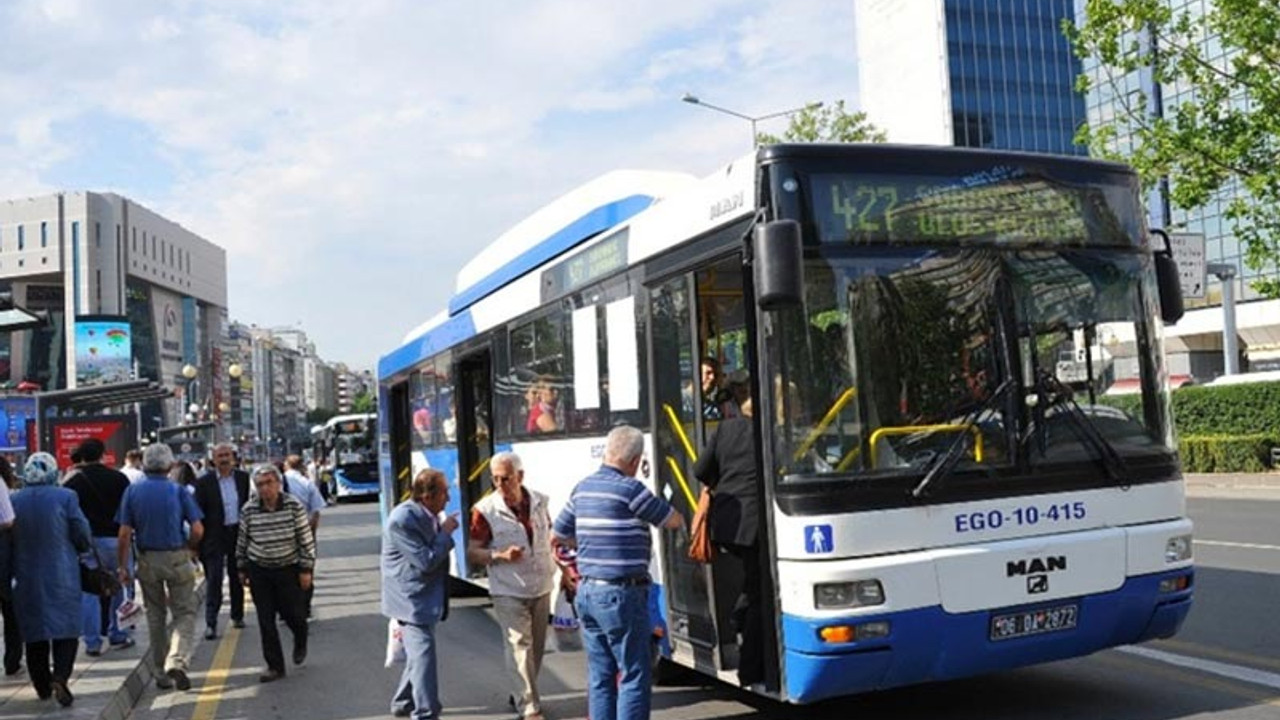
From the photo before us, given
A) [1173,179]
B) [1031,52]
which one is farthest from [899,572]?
[1031,52]

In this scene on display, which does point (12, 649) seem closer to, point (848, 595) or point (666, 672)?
point (666, 672)

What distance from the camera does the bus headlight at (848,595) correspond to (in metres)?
6.32

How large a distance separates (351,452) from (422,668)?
4126 cm

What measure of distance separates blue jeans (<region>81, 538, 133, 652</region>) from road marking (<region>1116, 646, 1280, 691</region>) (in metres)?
8.46

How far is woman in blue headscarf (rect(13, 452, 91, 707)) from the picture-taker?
9109mm

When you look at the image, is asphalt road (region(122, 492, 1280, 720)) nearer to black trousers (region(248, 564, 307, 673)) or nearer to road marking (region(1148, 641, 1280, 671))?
road marking (region(1148, 641, 1280, 671))

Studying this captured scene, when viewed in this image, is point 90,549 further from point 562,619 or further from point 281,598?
point 562,619

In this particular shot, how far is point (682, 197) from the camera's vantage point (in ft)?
25.7

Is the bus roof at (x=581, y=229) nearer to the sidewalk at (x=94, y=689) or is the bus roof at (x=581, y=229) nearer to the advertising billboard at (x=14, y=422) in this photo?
the sidewalk at (x=94, y=689)

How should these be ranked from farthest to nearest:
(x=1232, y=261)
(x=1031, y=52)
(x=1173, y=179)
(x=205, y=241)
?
(x=205, y=241) < (x=1031, y=52) < (x=1232, y=261) < (x=1173, y=179)

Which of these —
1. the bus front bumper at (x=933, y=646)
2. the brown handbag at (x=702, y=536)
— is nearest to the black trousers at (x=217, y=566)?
the brown handbag at (x=702, y=536)

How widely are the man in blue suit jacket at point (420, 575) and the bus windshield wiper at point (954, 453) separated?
3037 mm

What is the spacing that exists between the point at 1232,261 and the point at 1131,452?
7131cm

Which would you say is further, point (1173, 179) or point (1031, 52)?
point (1031, 52)
